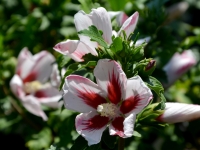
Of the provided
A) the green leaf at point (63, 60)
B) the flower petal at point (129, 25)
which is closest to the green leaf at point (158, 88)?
the flower petal at point (129, 25)

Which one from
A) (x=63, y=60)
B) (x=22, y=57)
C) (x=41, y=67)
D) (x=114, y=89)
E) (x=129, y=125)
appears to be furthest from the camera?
(x=41, y=67)

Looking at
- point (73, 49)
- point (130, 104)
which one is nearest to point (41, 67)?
point (73, 49)

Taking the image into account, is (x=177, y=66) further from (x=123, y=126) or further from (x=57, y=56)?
(x=123, y=126)

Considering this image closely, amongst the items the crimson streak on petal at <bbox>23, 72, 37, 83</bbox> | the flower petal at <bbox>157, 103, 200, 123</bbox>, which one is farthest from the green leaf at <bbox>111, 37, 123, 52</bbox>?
the crimson streak on petal at <bbox>23, 72, 37, 83</bbox>

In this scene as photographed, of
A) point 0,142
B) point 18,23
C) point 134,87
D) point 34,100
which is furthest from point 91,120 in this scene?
point 0,142

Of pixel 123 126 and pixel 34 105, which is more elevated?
pixel 123 126

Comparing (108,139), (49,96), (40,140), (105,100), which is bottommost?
(40,140)

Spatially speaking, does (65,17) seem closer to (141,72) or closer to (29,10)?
(29,10)
